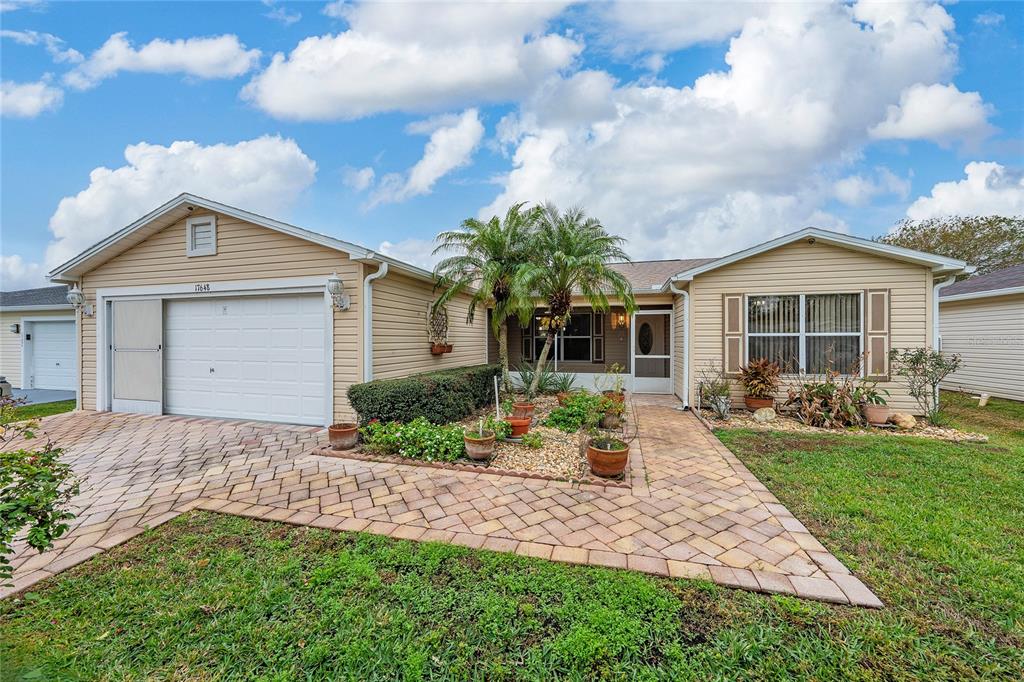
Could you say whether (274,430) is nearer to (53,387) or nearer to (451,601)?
(451,601)

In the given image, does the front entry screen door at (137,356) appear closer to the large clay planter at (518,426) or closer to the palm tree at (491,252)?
the palm tree at (491,252)

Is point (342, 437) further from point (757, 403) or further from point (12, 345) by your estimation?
point (12, 345)

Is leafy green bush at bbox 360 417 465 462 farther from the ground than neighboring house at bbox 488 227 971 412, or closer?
closer

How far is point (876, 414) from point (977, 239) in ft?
73.2

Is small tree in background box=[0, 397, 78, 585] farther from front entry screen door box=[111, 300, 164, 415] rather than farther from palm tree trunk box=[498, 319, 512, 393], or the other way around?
palm tree trunk box=[498, 319, 512, 393]

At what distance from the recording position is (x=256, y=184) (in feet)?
35.2

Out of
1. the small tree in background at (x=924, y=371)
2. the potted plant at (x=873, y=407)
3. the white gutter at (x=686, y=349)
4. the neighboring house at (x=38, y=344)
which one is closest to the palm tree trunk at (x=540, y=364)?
the white gutter at (x=686, y=349)

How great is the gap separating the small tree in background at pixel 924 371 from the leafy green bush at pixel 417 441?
812 cm

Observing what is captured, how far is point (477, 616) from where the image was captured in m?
2.25

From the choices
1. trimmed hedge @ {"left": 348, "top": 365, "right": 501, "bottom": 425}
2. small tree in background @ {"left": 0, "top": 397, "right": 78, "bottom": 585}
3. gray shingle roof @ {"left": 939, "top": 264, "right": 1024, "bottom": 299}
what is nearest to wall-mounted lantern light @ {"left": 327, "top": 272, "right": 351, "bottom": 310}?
trimmed hedge @ {"left": 348, "top": 365, "right": 501, "bottom": 425}

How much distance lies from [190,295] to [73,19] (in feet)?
13.5

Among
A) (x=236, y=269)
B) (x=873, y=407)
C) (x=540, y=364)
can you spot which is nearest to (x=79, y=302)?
(x=236, y=269)

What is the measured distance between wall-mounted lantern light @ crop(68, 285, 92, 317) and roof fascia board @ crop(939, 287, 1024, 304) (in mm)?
19633

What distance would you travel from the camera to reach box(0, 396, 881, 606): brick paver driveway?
9.16 ft
